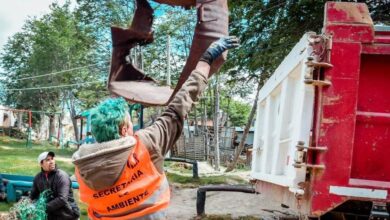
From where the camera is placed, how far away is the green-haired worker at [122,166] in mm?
2178

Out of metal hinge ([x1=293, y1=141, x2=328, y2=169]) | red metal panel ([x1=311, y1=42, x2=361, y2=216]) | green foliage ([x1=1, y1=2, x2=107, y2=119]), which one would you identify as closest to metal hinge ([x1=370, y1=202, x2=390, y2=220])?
red metal panel ([x1=311, y1=42, x2=361, y2=216])

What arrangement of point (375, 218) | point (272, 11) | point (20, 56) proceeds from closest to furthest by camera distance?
point (375, 218), point (272, 11), point (20, 56)

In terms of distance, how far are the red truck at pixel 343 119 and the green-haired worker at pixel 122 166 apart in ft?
3.44

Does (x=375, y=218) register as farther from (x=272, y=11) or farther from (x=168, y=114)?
(x=272, y=11)

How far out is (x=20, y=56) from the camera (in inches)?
1677

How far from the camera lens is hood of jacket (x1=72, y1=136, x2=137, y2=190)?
2162 mm

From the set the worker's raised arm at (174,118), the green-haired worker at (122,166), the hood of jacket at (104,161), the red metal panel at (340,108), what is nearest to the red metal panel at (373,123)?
the red metal panel at (340,108)

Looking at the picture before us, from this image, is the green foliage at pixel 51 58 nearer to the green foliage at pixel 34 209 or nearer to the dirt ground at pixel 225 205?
the dirt ground at pixel 225 205

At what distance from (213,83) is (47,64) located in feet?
49.1

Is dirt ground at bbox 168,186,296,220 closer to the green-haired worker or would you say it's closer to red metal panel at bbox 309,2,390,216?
red metal panel at bbox 309,2,390,216

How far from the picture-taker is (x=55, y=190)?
5.41m

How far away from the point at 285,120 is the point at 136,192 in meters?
2.03

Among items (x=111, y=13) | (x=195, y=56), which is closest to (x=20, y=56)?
(x=111, y=13)

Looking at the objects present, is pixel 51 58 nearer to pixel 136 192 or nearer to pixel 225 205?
pixel 225 205
